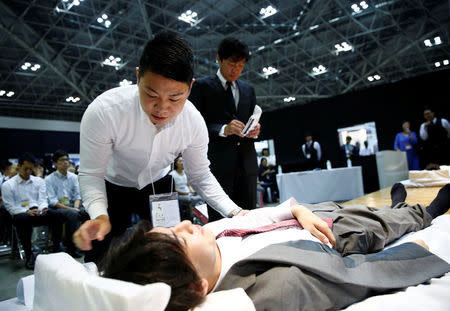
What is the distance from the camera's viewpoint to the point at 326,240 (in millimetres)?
1230

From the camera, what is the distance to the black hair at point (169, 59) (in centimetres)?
113

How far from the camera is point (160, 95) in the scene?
3.80 feet

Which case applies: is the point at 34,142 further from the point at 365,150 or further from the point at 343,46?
the point at 365,150

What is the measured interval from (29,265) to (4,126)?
1014 centimetres

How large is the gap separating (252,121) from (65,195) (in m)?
4.17

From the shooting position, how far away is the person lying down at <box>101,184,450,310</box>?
0.80 meters

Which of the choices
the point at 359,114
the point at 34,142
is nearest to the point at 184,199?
the point at 359,114

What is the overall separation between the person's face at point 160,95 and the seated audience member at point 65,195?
363 cm

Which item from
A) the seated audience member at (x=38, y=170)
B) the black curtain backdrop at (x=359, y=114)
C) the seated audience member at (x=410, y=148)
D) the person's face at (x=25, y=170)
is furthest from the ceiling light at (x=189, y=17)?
the seated audience member at (x=410, y=148)

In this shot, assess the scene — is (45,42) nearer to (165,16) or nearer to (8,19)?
(8,19)

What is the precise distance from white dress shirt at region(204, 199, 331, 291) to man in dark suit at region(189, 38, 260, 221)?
635mm

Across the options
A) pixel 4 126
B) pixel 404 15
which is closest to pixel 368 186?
pixel 404 15

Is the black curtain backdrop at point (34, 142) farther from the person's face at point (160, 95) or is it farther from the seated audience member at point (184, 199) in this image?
the person's face at point (160, 95)

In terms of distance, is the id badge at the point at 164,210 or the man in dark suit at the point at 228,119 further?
the man in dark suit at the point at 228,119
